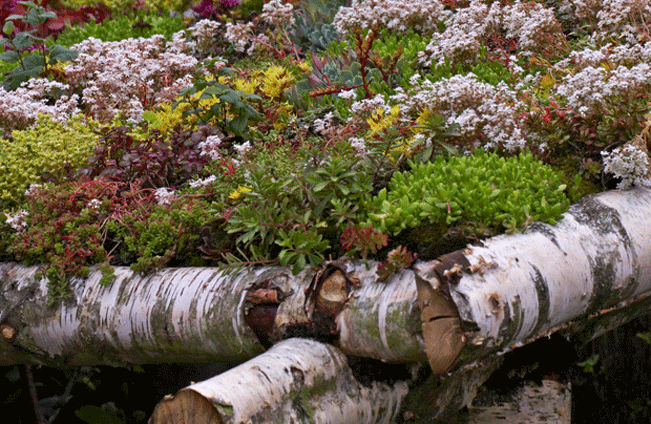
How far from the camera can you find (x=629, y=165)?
9.45 ft

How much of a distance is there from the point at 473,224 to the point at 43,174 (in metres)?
2.45

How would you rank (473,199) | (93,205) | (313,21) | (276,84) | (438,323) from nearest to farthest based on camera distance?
1. (438,323)
2. (473,199)
3. (93,205)
4. (276,84)
5. (313,21)

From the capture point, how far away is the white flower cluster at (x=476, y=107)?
3217 millimetres

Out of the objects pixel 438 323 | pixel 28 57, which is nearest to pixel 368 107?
pixel 438 323

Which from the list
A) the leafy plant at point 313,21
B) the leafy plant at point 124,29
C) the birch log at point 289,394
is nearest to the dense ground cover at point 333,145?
the birch log at point 289,394

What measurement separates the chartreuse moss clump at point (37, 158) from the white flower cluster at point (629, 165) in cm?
276

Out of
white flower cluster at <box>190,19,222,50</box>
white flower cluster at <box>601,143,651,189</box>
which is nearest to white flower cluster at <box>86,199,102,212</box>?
white flower cluster at <box>190,19,222,50</box>

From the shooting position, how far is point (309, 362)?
7.50 ft

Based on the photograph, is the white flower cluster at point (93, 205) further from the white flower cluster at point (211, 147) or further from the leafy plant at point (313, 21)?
the leafy plant at point (313, 21)

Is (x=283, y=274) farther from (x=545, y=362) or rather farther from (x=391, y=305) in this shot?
(x=545, y=362)

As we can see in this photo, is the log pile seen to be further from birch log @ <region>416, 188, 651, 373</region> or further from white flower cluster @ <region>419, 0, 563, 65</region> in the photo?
white flower cluster @ <region>419, 0, 563, 65</region>

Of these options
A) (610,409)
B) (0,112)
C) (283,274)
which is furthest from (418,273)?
(610,409)

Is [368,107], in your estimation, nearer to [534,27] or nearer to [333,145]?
[333,145]

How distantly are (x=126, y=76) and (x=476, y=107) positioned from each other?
8.07ft
